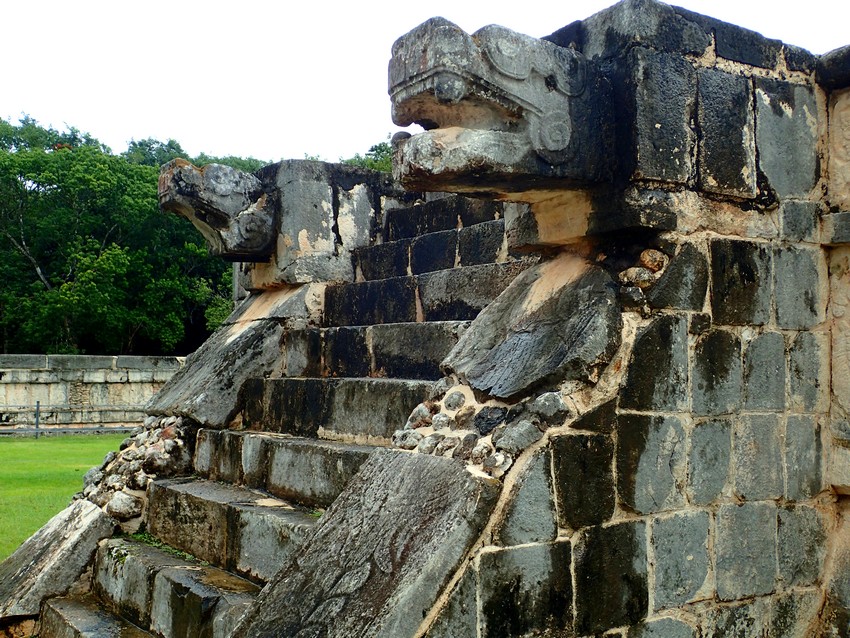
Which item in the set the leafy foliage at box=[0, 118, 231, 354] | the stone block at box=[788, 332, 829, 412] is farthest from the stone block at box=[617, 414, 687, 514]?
the leafy foliage at box=[0, 118, 231, 354]

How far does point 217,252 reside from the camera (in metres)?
6.10

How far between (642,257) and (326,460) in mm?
1851

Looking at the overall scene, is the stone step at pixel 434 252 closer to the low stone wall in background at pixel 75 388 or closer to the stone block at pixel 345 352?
the stone block at pixel 345 352

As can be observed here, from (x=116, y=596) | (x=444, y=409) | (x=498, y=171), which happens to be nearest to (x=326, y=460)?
(x=444, y=409)

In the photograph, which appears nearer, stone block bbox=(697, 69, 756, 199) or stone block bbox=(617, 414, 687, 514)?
stone block bbox=(617, 414, 687, 514)

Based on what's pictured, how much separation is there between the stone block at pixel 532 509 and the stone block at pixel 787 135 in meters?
1.52

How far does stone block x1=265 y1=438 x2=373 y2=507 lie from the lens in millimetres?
4086

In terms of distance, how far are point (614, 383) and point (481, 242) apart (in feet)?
6.65

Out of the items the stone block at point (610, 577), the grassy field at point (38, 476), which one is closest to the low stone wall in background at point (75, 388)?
the grassy field at point (38, 476)

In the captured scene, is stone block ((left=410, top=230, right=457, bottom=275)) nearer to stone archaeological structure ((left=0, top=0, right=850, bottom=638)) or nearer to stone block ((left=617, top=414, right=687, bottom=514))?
stone archaeological structure ((left=0, top=0, right=850, bottom=638))

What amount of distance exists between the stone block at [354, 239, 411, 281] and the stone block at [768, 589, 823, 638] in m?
2.92

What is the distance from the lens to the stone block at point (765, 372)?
3301 mm

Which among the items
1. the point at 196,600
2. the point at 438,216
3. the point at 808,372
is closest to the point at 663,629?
the point at 808,372

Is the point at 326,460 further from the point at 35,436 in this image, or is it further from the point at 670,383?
the point at 35,436
